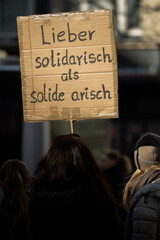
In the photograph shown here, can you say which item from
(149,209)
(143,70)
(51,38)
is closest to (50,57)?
(51,38)

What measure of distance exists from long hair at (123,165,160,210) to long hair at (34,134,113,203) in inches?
18.8

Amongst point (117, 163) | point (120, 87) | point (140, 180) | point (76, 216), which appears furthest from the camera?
point (120, 87)

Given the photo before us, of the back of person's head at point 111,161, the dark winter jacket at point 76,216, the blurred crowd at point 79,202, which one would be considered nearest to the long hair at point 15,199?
the blurred crowd at point 79,202

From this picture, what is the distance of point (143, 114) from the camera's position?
10.9 meters

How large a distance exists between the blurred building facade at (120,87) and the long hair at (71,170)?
594 cm

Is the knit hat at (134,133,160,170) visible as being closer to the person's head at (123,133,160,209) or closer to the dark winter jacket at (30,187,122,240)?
the person's head at (123,133,160,209)

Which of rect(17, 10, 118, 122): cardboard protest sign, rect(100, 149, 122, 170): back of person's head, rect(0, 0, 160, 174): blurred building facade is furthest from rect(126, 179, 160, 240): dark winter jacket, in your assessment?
rect(0, 0, 160, 174): blurred building facade

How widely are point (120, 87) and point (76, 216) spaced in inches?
319

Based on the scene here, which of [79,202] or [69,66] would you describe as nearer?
[79,202]

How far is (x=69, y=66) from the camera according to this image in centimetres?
369

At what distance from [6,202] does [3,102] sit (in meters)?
6.17

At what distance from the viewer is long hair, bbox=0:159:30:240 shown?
3.18 m

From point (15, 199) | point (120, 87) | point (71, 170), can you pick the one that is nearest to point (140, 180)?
point (71, 170)

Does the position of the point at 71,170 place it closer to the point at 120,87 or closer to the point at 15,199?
the point at 15,199
